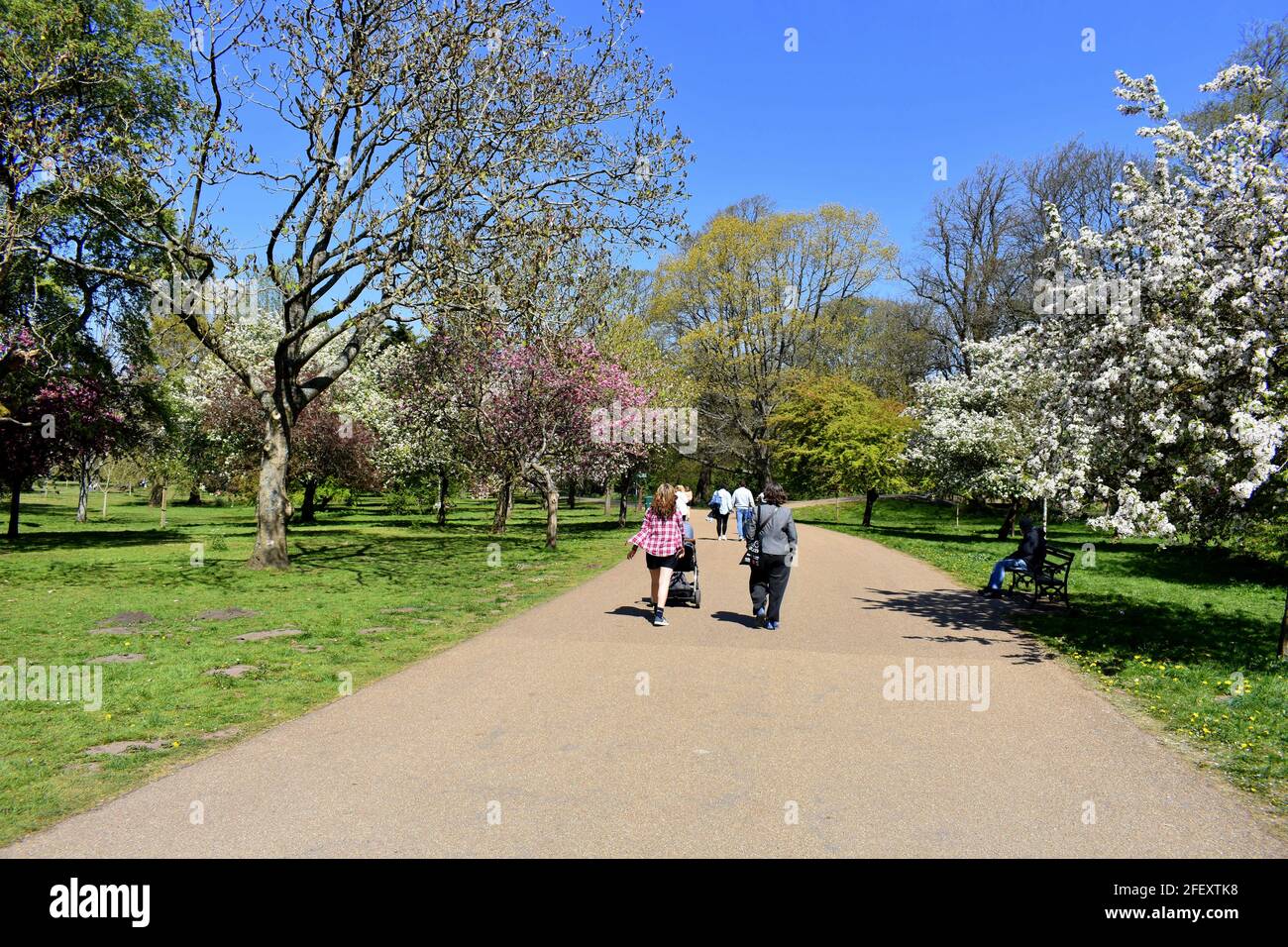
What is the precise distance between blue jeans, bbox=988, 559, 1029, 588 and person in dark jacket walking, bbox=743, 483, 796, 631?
563 centimetres

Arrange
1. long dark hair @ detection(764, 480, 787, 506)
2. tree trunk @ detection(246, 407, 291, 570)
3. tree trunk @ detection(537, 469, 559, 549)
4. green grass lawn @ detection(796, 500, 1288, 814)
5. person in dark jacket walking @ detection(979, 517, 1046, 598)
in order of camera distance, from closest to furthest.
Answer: green grass lawn @ detection(796, 500, 1288, 814)
long dark hair @ detection(764, 480, 787, 506)
person in dark jacket walking @ detection(979, 517, 1046, 598)
tree trunk @ detection(246, 407, 291, 570)
tree trunk @ detection(537, 469, 559, 549)

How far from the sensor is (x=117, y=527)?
31.8m

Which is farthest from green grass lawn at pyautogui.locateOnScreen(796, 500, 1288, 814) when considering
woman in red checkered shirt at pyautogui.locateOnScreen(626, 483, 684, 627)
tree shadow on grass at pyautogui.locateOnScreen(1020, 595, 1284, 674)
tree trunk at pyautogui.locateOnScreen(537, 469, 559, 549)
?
tree trunk at pyautogui.locateOnScreen(537, 469, 559, 549)

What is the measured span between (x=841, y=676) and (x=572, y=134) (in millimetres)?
13396

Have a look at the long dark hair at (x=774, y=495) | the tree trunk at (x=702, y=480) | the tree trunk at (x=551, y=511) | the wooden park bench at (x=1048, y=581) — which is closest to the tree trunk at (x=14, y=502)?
the tree trunk at (x=551, y=511)

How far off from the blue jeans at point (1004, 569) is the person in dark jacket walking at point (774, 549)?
563 cm

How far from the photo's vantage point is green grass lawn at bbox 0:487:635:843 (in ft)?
18.1

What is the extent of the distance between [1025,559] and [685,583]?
6332 mm

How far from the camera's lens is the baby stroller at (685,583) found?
1223 cm

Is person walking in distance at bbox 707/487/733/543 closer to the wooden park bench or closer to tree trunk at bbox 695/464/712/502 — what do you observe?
the wooden park bench

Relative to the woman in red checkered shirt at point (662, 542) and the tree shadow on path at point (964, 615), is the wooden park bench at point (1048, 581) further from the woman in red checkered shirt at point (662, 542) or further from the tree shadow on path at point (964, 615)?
the woman in red checkered shirt at point (662, 542)

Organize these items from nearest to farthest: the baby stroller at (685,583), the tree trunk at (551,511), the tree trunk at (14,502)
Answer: the baby stroller at (685,583) → the tree trunk at (551,511) → the tree trunk at (14,502)
